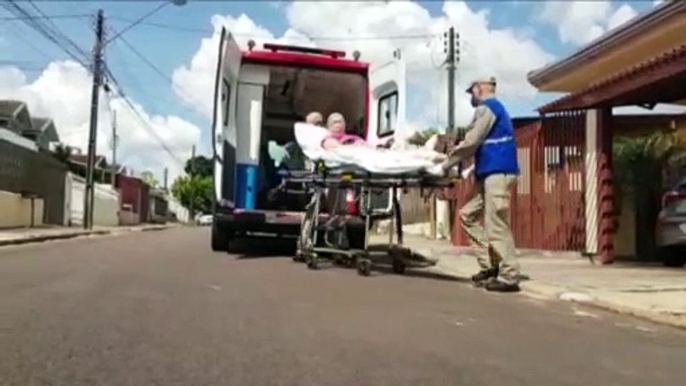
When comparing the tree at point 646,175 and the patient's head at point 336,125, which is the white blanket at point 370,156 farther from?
the tree at point 646,175

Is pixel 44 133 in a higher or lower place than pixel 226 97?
higher

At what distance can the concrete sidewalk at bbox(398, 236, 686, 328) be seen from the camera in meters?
8.30

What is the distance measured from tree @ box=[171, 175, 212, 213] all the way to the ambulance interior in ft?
269

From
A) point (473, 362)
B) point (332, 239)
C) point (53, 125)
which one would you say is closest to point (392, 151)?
point (332, 239)

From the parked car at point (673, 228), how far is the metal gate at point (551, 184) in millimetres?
1300

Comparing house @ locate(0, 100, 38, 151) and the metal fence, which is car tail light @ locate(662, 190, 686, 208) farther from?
house @ locate(0, 100, 38, 151)

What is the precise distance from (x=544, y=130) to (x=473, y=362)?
967 centimetres

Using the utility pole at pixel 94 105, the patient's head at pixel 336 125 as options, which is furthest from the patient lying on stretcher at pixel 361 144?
the utility pole at pixel 94 105

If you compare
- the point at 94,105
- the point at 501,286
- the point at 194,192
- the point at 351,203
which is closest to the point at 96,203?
the point at 94,105

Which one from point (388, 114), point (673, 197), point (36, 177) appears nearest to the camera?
point (673, 197)

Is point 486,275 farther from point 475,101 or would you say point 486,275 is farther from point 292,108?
point 292,108

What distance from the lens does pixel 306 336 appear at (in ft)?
20.6

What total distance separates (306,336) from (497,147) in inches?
174

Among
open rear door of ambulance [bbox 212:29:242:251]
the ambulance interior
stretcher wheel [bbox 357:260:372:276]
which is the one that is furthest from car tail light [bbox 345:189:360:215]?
open rear door of ambulance [bbox 212:29:242:251]
